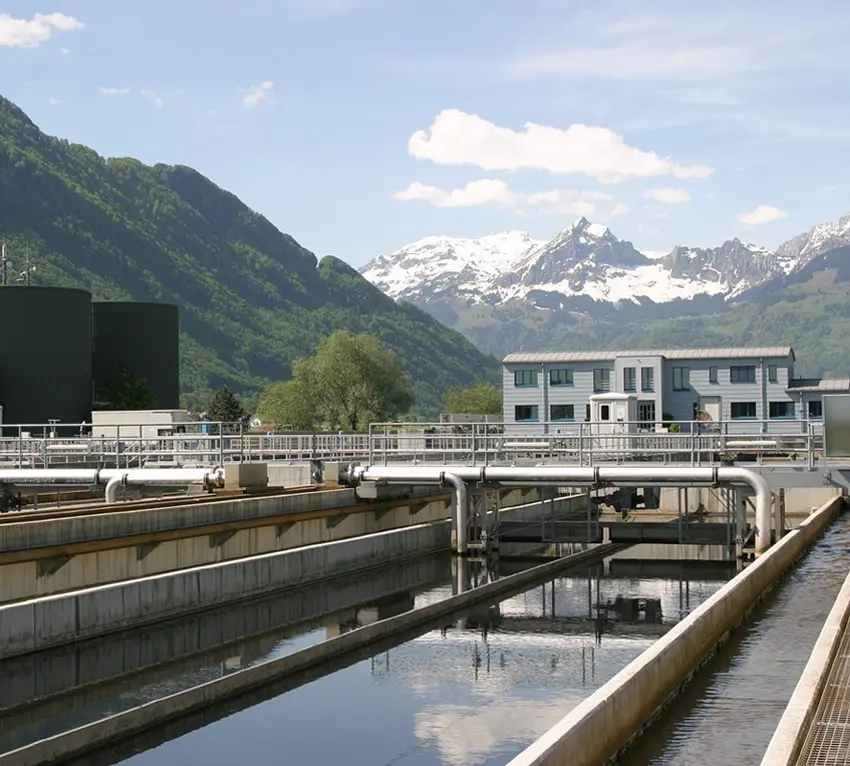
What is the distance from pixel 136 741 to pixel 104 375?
Answer: 327 ft

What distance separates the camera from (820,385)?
9488 centimetres

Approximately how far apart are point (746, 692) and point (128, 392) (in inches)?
3858

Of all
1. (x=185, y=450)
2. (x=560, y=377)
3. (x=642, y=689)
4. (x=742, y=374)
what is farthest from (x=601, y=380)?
→ (x=642, y=689)

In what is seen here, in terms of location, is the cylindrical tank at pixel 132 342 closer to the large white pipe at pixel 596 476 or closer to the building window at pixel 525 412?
the building window at pixel 525 412

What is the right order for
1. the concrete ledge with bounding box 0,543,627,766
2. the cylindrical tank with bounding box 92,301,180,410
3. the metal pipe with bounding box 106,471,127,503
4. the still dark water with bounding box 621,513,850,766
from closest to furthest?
the still dark water with bounding box 621,513,850,766 → the concrete ledge with bounding box 0,543,627,766 → the metal pipe with bounding box 106,471,127,503 → the cylindrical tank with bounding box 92,301,180,410

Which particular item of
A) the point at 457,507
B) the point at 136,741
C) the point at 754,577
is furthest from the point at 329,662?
the point at 457,507

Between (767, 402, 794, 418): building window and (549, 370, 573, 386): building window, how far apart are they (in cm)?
1457

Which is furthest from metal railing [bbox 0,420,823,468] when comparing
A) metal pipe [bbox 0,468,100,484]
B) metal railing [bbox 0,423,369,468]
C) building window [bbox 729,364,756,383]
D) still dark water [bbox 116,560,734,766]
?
building window [bbox 729,364,756,383]

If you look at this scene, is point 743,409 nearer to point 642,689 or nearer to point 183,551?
point 183,551

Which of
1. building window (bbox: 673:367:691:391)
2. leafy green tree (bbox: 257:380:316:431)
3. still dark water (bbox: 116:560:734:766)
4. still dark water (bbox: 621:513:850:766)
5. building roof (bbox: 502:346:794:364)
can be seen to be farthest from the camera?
leafy green tree (bbox: 257:380:316:431)

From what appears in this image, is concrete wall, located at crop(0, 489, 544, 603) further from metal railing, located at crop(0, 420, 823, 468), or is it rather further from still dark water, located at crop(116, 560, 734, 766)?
still dark water, located at crop(116, 560, 734, 766)

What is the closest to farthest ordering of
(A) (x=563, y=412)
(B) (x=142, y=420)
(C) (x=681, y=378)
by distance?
(B) (x=142, y=420), (C) (x=681, y=378), (A) (x=563, y=412)

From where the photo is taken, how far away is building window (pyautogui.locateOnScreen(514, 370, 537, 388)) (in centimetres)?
10094

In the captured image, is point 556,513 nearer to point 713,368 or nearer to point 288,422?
point 713,368
